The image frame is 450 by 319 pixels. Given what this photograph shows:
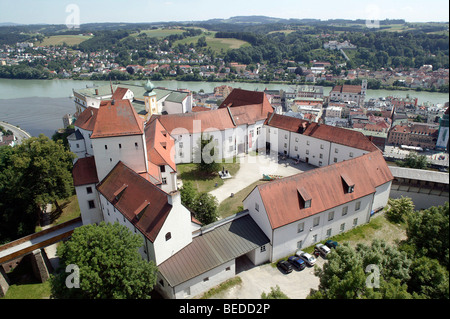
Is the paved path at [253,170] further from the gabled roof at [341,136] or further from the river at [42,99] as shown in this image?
the river at [42,99]

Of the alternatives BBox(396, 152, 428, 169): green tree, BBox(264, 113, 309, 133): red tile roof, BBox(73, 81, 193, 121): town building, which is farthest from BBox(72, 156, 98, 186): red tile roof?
BBox(396, 152, 428, 169): green tree

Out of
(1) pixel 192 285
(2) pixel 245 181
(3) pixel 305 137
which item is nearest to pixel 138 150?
(1) pixel 192 285

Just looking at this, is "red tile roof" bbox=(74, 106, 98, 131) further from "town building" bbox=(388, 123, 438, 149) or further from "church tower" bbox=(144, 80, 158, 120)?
"town building" bbox=(388, 123, 438, 149)

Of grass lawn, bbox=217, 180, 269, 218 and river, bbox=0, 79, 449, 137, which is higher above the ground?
river, bbox=0, 79, 449, 137

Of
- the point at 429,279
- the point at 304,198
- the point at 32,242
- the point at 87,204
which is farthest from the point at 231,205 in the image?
the point at 429,279

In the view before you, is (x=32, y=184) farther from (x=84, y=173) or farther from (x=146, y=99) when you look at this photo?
(x=146, y=99)

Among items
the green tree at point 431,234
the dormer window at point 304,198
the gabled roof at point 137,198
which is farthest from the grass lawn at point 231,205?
the green tree at point 431,234
